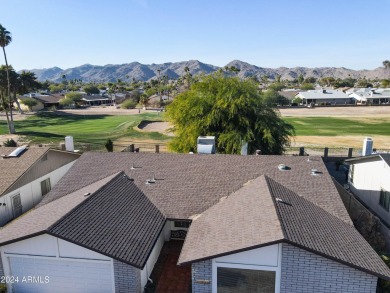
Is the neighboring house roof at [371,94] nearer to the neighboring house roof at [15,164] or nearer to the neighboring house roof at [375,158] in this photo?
the neighboring house roof at [375,158]

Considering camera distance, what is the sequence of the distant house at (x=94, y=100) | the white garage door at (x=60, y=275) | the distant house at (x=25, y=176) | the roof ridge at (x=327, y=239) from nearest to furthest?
the roof ridge at (x=327, y=239)
the white garage door at (x=60, y=275)
the distant house at (x=25, y=176)
the distant house at (x=94, y=100)

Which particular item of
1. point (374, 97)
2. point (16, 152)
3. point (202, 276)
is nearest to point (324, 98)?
point (374, 97)

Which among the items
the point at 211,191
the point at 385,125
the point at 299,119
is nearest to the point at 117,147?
the point at 211,191

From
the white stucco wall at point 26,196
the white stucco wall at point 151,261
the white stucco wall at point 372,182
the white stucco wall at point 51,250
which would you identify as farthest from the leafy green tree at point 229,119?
the white stucco wall at point 51,250

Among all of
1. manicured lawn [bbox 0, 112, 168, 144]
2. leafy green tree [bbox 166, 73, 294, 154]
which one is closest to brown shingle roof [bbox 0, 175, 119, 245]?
leafy green tree [bbox 166, 73, 294, 154]

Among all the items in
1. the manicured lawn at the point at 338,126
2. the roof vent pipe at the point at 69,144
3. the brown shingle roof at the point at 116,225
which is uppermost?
the roof vent pipe at the point at 69,144

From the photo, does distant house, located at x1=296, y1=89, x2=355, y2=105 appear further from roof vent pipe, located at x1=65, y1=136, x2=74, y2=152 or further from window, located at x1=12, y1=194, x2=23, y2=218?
window, located at x1=12, y1=194, x2=23, y2=218

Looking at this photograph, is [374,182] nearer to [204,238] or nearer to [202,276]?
[204,238]
